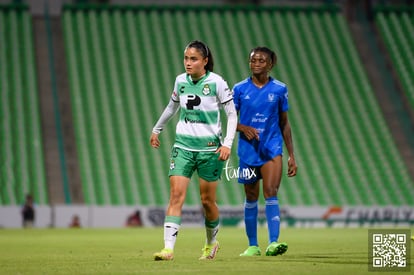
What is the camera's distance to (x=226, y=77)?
1331 inches

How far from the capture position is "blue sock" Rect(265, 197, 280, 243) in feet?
41.3

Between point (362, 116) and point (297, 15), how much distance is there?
5.25m

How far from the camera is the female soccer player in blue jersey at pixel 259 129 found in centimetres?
1291

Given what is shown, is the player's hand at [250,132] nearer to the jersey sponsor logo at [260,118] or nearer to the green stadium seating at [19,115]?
the jersey sponsor logo at [260,118]

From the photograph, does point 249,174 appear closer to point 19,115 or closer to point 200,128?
point 200,128

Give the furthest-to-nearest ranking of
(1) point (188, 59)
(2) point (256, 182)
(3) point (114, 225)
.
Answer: (3) point (114, 225) < (2) point (256, 182) < (1) point (188, 59)

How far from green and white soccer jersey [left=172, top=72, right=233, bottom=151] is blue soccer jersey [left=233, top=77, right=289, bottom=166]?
1.68 metres

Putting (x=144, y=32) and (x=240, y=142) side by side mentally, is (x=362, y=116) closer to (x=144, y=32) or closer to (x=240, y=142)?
(x=144, y=32)

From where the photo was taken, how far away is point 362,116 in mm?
33688

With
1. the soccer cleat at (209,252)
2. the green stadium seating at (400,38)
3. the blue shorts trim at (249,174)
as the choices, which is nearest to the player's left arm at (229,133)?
the soccer cleat at (209,252)

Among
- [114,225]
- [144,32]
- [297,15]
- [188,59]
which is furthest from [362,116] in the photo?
[188,59]

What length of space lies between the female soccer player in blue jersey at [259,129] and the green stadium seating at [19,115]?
16.4 meters

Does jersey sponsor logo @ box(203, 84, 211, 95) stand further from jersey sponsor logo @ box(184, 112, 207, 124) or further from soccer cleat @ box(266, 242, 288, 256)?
soccer cleat @ box(266, 242, 288, 256)

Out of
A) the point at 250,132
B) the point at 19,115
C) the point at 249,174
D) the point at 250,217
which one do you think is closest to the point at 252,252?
the point at 250,217
